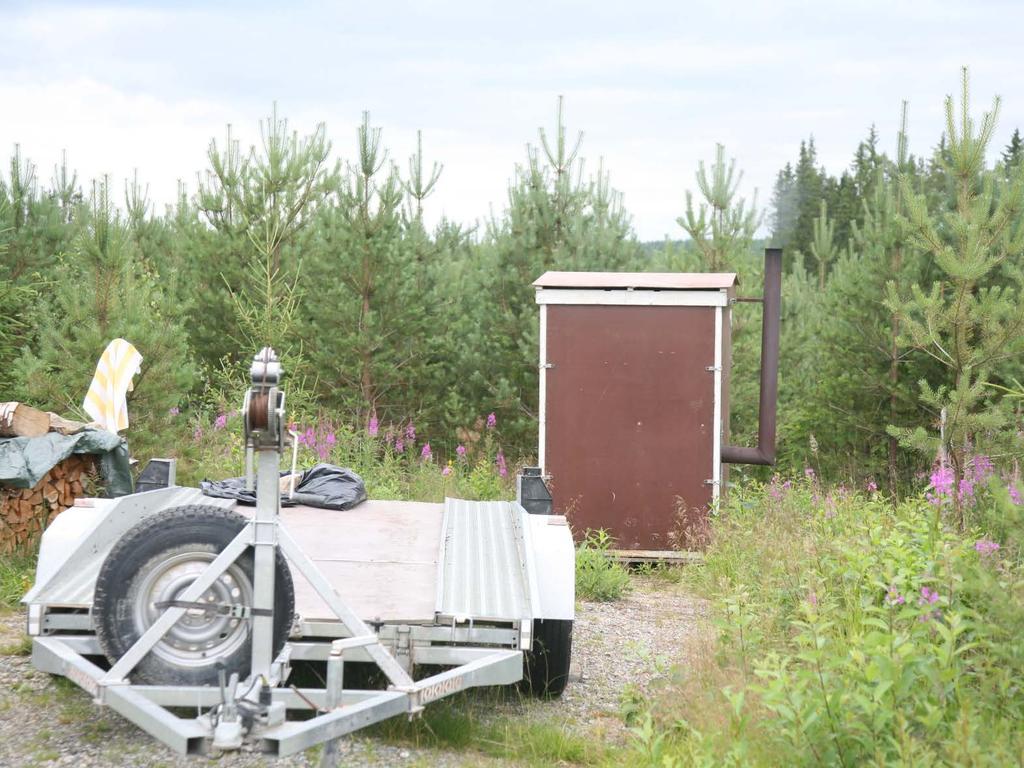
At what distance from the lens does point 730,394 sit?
43.9 feet

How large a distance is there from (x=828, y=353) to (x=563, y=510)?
5187mm

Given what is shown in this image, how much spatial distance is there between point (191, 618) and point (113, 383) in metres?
4.73

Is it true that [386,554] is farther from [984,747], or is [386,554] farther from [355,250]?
[355,250]

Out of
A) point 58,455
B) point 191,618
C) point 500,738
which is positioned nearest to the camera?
point 191,618

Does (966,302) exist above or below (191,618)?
above

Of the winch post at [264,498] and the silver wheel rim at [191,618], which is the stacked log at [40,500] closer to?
the silver wheel rim at [191,618]

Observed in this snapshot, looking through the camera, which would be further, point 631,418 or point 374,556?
point 631,418

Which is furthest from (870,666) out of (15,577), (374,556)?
(15,577)

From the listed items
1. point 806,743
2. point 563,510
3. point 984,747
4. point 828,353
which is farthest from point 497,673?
point 828,353

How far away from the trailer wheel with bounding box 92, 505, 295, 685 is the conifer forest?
101 centimetres

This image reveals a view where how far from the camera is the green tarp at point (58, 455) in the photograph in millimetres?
7336

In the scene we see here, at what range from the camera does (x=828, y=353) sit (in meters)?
13.1

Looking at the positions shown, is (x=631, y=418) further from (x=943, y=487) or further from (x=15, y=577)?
(x=15, y=577)

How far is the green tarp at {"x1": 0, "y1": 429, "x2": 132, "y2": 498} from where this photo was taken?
7.34 metres
